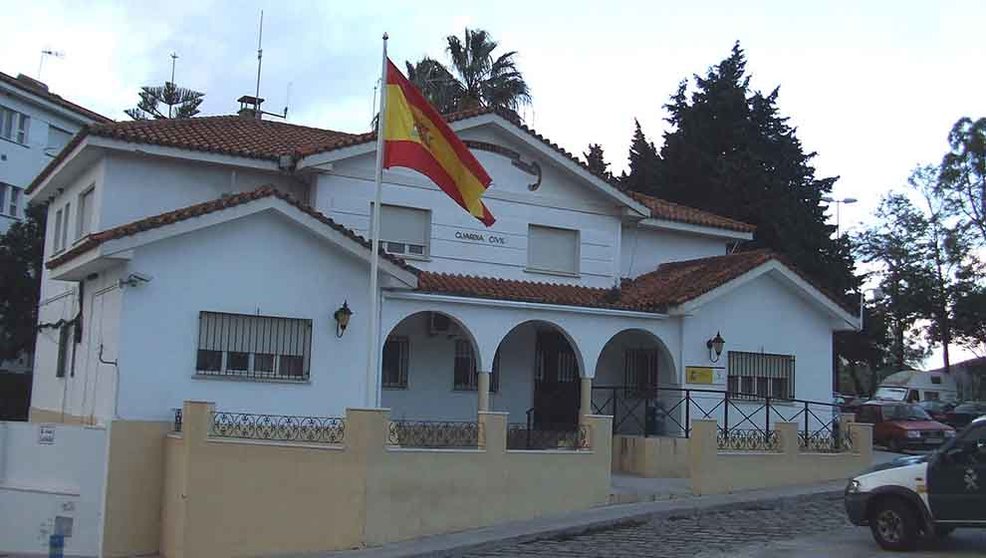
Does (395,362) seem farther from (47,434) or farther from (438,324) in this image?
(47,434)

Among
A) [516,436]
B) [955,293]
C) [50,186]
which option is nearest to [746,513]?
[516,436]

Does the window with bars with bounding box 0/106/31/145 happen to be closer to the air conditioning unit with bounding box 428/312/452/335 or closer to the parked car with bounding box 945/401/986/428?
the air conditioning unit with bounding box 428/312/452/335

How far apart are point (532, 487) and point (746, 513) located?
3586 millimetres

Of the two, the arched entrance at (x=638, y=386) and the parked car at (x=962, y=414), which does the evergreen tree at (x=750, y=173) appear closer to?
the parked car at (x=962, y=414)

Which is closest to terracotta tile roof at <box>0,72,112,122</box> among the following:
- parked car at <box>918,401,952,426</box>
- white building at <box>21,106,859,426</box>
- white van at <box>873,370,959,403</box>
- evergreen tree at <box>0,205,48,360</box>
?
evergreen tree at <box>0,205,48,360</box>

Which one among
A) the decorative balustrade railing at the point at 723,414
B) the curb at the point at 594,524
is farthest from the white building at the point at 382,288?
the curb at the point at 594,524

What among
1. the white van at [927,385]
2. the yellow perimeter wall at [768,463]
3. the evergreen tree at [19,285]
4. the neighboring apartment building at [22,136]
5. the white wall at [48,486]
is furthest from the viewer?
the white van at [927,385]

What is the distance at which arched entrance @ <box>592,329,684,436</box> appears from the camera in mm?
22078

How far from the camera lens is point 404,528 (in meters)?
15.6

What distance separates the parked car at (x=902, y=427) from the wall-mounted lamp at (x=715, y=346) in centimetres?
1143

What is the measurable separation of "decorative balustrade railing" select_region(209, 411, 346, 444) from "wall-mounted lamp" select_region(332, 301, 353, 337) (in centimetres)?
202

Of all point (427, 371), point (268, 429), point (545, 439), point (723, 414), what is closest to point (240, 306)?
point (268, 429)

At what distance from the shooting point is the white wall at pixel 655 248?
25.0 m

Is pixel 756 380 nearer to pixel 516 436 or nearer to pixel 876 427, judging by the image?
pixel 516 436
